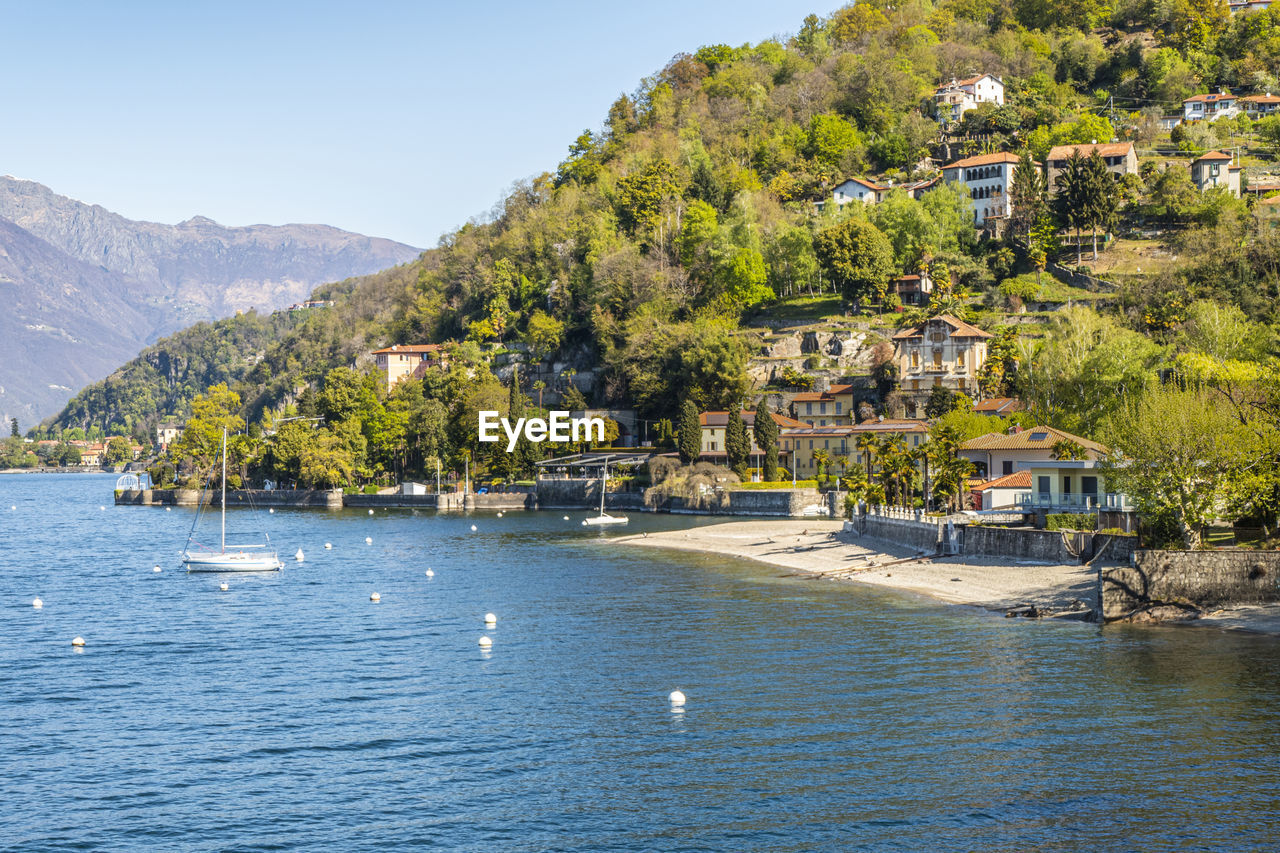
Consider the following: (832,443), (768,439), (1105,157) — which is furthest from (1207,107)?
(768,439)

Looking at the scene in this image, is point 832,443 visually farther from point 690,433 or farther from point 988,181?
point 988,181

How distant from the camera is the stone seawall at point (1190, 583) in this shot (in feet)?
159

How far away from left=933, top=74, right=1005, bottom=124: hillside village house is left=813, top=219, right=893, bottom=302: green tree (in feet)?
172

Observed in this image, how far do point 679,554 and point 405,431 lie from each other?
79.7 meters

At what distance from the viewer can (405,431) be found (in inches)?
6058

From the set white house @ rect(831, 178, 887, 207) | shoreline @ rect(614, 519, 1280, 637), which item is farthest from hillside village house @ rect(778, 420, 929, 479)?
white house @ rect(831, 178, 887, 207)

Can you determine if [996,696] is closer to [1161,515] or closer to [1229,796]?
[1229,796]

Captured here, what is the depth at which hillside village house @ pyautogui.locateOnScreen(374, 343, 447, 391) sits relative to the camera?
186 metres

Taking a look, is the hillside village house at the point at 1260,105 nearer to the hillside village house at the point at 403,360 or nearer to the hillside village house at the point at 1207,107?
the hillside village house at the point at 1207,107

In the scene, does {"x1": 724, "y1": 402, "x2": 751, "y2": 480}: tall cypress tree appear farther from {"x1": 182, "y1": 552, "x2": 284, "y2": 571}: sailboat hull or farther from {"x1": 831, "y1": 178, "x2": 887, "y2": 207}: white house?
{"x1": 831, "y1": 178, "x2": 887, "y2": 207}: white house

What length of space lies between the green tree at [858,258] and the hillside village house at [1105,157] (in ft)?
94.8

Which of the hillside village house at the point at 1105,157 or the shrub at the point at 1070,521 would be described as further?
the hillside village house at the point at 1105,157

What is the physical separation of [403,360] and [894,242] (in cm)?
8492

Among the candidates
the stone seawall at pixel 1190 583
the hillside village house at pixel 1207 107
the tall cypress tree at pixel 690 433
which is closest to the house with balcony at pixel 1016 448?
the stone seawall at pixel 1190 583
